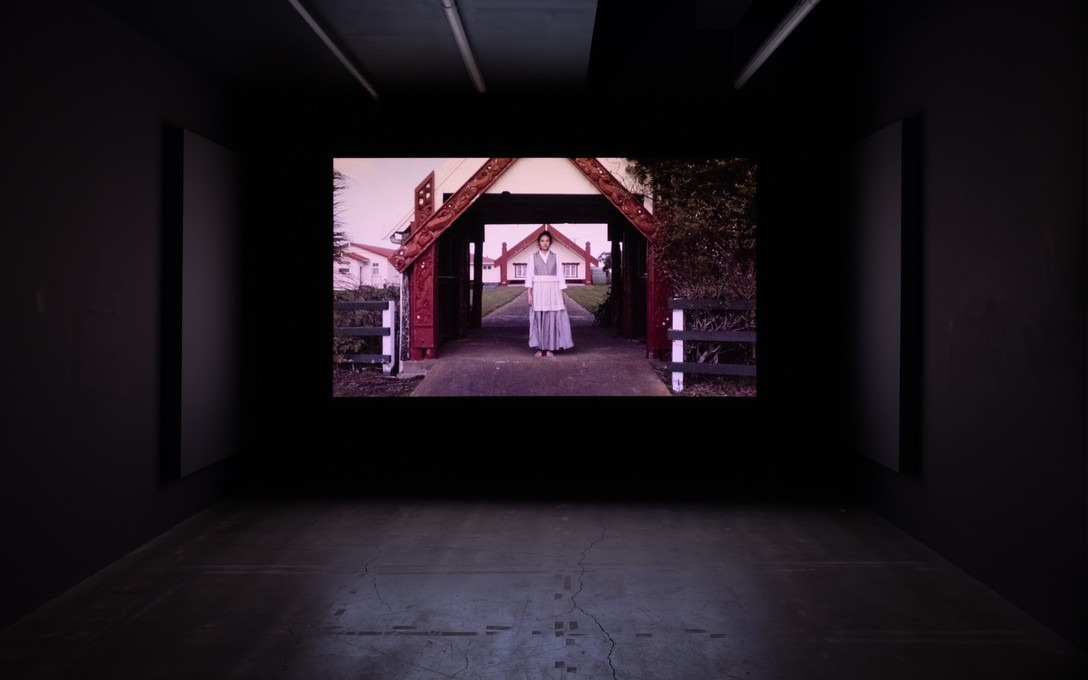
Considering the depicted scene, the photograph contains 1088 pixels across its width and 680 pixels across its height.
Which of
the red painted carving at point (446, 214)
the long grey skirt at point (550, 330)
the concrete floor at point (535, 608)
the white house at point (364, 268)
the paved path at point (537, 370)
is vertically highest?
the red painted carving at point (446, 214)

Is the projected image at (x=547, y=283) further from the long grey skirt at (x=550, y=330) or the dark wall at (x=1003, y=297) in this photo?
the dark wall at (x=1003, y=297)

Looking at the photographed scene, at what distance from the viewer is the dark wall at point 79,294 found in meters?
2.92

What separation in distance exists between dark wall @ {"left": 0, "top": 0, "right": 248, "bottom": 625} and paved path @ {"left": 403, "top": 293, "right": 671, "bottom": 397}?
2.96 m

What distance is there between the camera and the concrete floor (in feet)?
8.16

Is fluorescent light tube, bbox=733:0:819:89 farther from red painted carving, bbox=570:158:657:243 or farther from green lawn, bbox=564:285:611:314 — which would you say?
green lawn, bbox=564:285:611:314

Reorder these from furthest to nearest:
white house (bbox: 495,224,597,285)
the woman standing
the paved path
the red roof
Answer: white house (bbox: 495,224,597,285) → the red roof → the woman standing → the paved path

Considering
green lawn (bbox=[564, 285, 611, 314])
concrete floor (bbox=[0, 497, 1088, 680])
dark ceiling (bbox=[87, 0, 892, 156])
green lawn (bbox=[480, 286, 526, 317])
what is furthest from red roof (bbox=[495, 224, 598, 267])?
concrete floor (bbox=[0, 497, 1088, 680])

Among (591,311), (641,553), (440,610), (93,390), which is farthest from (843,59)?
(591,311)

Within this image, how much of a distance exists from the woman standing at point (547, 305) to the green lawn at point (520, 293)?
1333 millimetres

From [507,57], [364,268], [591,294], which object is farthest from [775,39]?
[591,294]

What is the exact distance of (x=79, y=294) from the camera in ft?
10.9

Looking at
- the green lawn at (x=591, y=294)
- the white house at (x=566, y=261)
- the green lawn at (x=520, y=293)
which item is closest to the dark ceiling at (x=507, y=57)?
the green lawn at (x=520, y=293)

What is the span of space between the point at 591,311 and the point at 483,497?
894 centimetres

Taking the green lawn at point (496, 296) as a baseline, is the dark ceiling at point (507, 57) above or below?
above
